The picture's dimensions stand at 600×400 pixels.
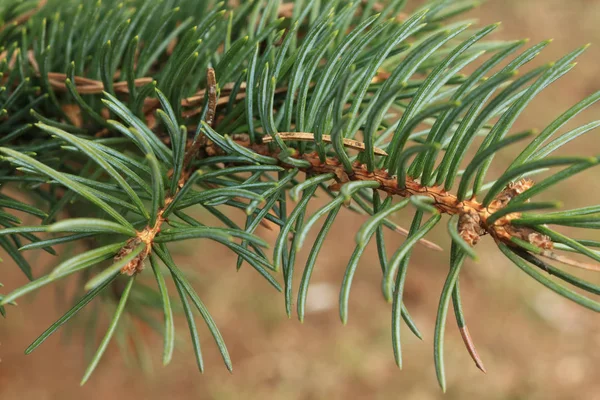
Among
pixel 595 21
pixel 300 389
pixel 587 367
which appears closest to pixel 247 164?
pixel 300 389

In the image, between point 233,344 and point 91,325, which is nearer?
point 91,325

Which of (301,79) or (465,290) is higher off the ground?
(301,79)

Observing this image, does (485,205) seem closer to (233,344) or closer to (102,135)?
(102,135)

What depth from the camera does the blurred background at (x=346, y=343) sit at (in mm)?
1268

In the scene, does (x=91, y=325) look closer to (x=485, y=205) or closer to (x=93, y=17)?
(x=93, y=17)

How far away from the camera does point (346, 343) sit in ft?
4.65

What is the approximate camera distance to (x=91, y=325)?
0.72 meters

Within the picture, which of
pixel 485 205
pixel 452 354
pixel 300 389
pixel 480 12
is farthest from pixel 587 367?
pixel 485 205

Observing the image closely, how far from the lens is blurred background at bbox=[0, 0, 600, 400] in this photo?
1268 mm

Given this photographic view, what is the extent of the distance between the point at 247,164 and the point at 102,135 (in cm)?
11

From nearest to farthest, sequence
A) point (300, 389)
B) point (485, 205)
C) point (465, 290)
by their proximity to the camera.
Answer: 1. point (485, 205)
2. point (300, 389)
3. point (465, 290)

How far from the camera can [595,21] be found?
1.83m

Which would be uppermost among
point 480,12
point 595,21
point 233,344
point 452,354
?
point 595,21

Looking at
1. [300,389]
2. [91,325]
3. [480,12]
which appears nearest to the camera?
[91,325]
